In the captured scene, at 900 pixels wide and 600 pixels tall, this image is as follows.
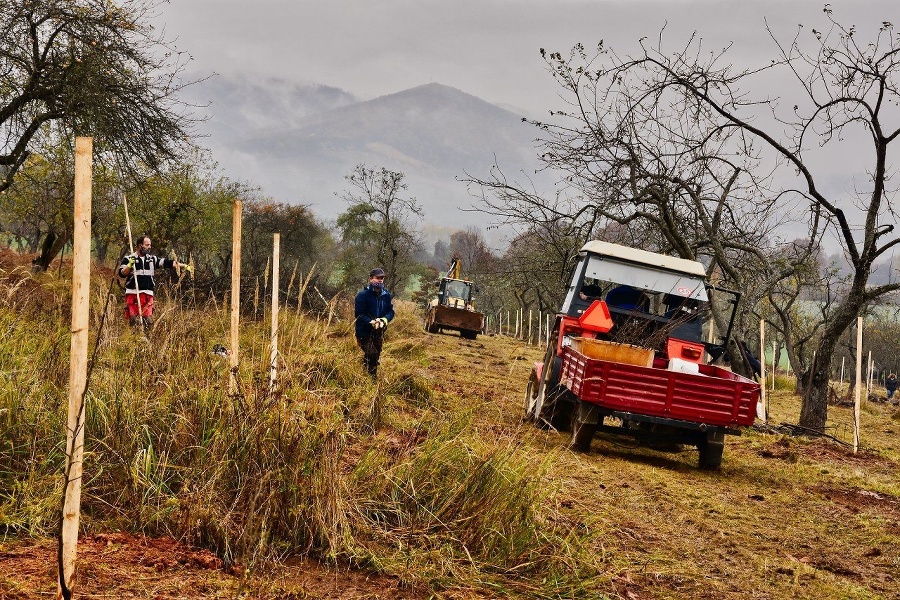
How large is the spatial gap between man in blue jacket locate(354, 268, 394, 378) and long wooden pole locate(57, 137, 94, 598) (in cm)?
637

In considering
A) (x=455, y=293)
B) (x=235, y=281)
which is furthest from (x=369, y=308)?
(x=455, y=293)

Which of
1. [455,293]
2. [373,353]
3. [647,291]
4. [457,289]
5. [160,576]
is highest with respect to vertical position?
[457,289]

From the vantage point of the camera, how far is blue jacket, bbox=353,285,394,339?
31.4 ft

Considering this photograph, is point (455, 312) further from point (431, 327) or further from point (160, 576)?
point (160, 576)

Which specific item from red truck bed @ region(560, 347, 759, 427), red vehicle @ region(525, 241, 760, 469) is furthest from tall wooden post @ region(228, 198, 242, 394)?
red truck bed @ region(560, 347, 759, 427)

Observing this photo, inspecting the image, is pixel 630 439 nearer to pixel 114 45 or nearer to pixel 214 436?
pixel 214 436

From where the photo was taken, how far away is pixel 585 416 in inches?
311

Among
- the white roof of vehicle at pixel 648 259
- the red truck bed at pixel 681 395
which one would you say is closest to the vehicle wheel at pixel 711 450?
the red truck bed at pixel 681 395

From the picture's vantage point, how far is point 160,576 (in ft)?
10.5

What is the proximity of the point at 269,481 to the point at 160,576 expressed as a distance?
686 millimetres

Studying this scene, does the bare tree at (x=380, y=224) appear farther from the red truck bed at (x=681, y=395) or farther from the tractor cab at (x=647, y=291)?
the red truck bed at (x=681, y=395)

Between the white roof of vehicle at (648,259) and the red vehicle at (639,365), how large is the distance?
1 centimetres

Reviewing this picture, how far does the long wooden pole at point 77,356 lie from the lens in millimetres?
2684

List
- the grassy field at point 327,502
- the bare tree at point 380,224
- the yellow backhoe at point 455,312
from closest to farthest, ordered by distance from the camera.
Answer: the grassy field at point 327,502 < the yellow backhoe at point 455,312 < the bare tree at point 380,224
